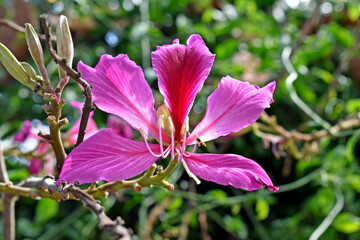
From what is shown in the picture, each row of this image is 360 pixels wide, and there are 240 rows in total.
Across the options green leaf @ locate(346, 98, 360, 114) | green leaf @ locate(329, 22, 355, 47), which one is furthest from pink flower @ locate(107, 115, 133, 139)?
green leaf @ locate(329, 22, 355, 47)

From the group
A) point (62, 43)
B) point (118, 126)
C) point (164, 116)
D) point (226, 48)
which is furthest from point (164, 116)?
point (226, 48)

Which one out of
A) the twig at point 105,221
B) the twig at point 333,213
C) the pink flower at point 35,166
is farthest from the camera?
the twig at point 333,213

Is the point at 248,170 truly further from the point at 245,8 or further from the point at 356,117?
the point at 245,8

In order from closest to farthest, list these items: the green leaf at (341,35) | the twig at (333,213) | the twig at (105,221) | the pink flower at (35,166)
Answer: the twig at (105,221), the pink flower at (35,166), the twig at (333,213), the green leaf at (341,35)

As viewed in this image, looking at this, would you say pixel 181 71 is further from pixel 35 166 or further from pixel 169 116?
pixel 35 166

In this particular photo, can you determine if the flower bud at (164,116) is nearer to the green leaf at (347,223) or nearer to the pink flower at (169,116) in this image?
the pink flower at (169,116)

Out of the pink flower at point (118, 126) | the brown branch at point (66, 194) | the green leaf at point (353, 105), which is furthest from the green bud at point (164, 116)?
the green leaf at point (353, 105)

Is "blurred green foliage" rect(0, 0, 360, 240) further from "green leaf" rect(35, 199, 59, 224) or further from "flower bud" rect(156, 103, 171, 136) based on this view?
"flower bud" rect(156, 103, 171, 136)
